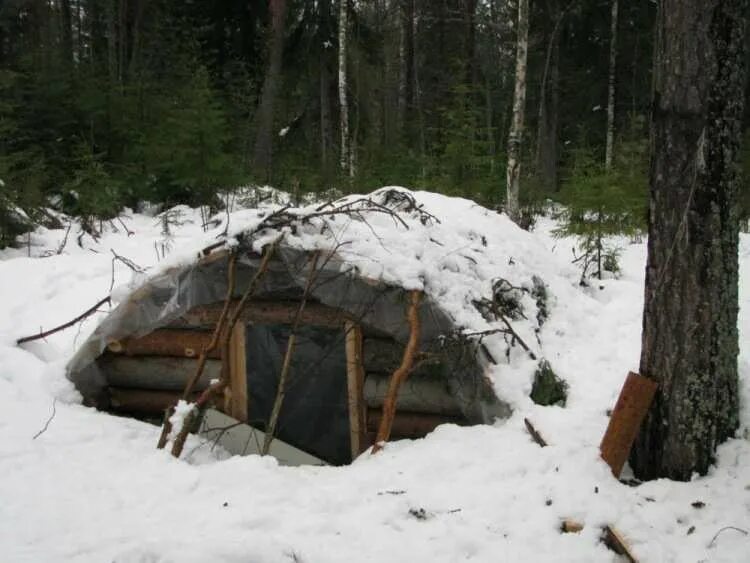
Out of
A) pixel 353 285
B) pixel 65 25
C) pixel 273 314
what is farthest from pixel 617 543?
pixel 65 25

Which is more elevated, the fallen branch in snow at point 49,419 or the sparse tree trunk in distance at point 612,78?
the sparse tree trunk in distance at point 612,78

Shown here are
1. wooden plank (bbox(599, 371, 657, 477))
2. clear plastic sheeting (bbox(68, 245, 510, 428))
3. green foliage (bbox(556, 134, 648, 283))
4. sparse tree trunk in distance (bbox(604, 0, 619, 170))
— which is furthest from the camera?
sparse tree trunk in distance (bbox(604, 0, 619, 170))

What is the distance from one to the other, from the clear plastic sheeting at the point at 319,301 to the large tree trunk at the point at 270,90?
7.90 metres

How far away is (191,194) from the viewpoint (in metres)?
10.5

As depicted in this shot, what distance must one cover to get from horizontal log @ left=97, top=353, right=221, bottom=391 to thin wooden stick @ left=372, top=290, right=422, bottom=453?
1.84 m

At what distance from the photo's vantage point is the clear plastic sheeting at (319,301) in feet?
13.1

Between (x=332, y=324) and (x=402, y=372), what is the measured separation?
3.36 ft

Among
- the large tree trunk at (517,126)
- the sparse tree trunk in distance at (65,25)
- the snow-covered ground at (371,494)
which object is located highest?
the sparse tree trunk in distance at (65,25)

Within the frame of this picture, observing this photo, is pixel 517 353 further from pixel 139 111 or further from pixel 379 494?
pixel 139 111

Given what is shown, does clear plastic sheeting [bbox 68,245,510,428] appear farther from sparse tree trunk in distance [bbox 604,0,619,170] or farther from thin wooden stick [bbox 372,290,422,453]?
sparse tree trunk in distance [bbox 604,0,619,170]

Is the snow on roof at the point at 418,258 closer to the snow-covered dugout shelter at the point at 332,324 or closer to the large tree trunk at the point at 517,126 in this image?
the snow-covered dugout shelter at the point at 332,324

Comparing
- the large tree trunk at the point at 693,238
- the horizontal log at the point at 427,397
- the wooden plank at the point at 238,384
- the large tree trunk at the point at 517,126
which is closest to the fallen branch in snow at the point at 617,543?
the large tree trunk at the point at 693,238

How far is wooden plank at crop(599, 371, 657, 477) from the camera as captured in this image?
2.87m

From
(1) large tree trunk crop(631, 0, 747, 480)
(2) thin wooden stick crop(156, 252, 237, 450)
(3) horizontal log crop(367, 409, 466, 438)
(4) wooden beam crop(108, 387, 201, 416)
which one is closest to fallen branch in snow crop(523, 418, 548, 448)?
(1) large tree trunk crop(631, 0, 747, 480)
